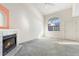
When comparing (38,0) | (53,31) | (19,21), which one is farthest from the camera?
(53,31)

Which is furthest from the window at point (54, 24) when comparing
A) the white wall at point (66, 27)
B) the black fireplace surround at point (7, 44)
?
the black fireplace surround at point (7, 44)

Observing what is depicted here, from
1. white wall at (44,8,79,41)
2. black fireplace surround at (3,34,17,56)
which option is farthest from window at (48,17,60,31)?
black fireplace surround at (3,34,17,56)

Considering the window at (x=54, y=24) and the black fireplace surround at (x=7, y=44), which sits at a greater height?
the window at (x=54, y=24)

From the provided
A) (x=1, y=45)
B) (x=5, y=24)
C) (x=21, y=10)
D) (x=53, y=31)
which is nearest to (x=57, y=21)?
(x=53, y=31)

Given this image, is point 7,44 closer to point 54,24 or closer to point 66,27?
point 66,27

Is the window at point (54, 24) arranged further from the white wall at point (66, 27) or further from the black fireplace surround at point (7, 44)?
the black fireplace surround at point (7, 44)

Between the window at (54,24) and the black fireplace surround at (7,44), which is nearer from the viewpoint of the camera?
→ the black fireplace surround at (7,44)

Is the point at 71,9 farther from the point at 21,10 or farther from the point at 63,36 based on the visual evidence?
the point at 21,10

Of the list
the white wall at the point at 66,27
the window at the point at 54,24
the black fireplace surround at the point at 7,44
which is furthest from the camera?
the window at the point at 54,24

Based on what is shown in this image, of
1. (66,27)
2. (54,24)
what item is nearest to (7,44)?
(66,27)

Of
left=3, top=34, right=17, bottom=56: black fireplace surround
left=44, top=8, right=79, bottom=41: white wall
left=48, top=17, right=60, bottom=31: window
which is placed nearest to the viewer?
left=3, top=34, right=17, bottom=56: black fireplace surround

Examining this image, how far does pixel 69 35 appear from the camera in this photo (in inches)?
337

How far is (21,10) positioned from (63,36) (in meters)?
4.98

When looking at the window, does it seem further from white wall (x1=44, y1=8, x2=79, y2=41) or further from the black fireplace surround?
the black fireplace surround
